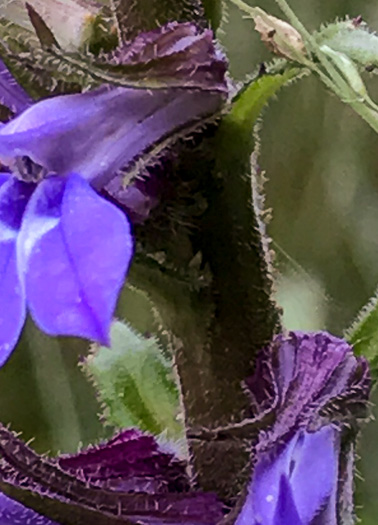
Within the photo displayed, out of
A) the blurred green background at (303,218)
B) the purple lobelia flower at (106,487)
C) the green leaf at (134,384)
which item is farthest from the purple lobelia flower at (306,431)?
the blurred green background at (303,218)

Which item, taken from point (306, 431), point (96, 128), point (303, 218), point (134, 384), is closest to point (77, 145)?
point (96, 128)

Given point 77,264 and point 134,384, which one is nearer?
point 77,264

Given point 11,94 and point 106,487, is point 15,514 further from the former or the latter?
point 11,94

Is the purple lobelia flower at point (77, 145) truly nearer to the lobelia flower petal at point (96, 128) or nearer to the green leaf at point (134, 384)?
the lobelia flower petal at point (96, 128)

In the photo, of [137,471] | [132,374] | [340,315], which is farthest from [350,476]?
[340,315]

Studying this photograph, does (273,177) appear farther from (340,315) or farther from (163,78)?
(163,78)
